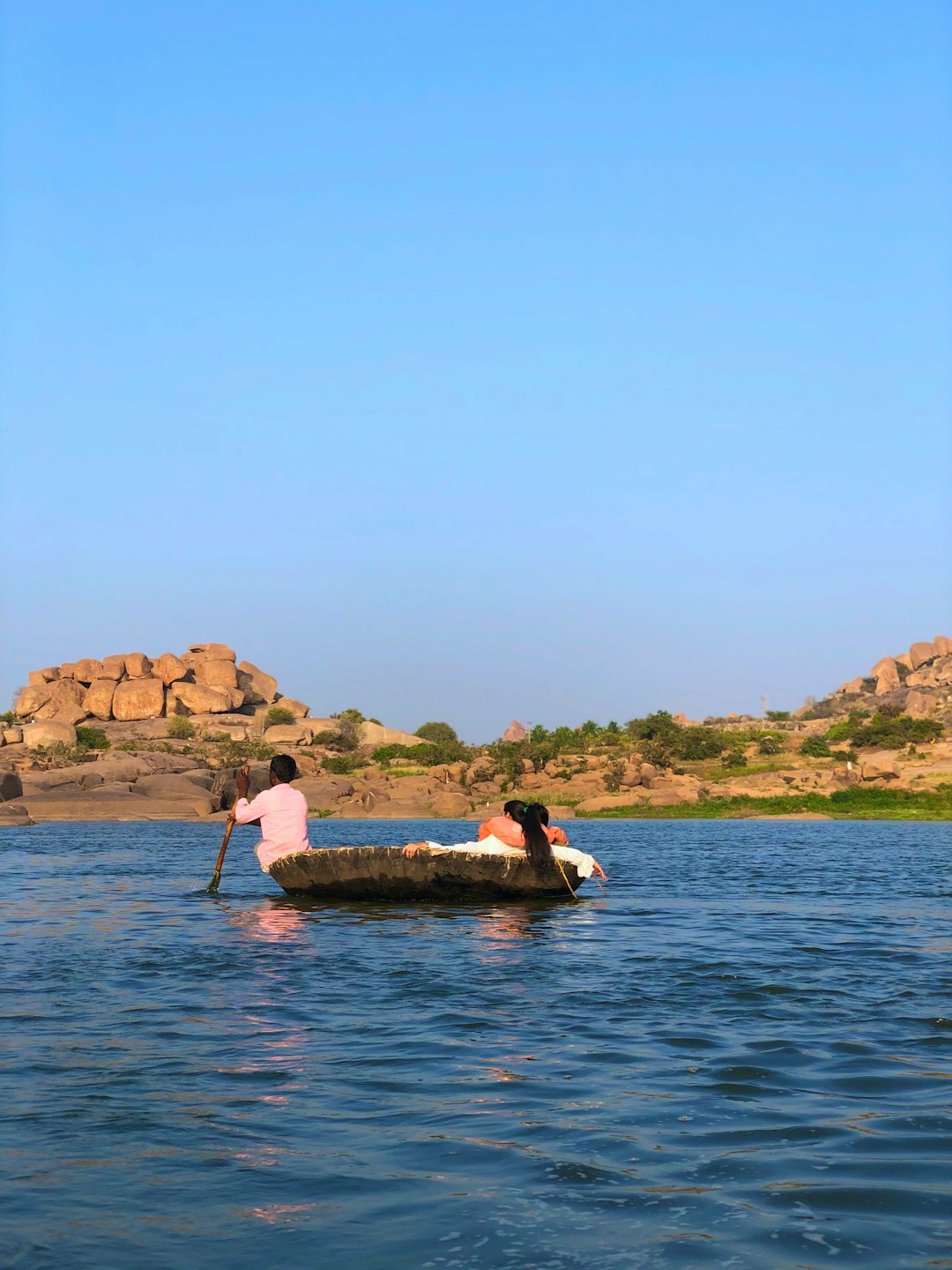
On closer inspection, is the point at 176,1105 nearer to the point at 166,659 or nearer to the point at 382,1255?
the point at 382,1255

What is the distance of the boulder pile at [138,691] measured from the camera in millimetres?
107938

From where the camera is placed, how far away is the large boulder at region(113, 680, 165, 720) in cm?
10781

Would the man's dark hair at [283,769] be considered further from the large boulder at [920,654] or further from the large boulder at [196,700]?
the large boulder at [920,654]

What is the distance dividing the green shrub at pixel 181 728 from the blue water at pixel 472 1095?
8804cm

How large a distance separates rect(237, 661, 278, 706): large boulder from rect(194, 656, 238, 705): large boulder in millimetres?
1785

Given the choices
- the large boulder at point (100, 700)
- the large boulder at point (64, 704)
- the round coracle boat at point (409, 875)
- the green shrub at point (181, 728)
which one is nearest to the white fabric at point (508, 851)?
the round coracle boat at point (409, 875)

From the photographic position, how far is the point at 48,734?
93.8m

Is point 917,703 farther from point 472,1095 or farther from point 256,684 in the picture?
point 472,1095

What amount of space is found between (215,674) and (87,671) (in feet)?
36.4

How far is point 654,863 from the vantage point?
88.0 feet

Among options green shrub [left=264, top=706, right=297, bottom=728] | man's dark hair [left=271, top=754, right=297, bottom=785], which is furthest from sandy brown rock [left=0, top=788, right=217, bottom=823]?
green shrub [left=264, top=706, right=297, bottom=728]

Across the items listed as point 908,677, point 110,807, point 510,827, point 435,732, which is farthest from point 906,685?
point 510,827

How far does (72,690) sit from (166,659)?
854 centimetres

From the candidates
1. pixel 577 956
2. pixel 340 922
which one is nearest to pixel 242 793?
pixel 340 922
